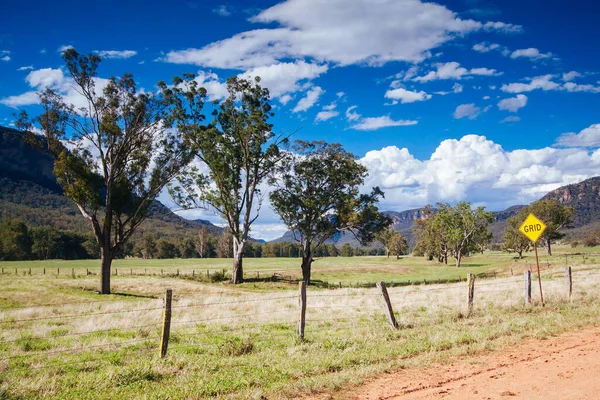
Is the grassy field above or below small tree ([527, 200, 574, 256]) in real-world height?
below

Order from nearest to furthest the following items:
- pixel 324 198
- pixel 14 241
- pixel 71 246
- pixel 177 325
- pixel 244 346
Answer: pixel 244 346 → pixel 177 325 → pixel 324 198 → pixel 14 241 → pixel 71 246

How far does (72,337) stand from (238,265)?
29.3m

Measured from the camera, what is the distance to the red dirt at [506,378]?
678 cm

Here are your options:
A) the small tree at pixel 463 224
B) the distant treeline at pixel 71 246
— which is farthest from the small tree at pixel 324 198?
the distant treeline at pixel 71 246

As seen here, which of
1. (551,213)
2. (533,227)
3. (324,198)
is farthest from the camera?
(551,213)

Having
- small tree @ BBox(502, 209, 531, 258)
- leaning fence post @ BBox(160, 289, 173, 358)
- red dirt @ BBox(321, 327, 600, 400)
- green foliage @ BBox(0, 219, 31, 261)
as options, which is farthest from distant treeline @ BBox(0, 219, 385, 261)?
red dirt @ BBox(321, 327, 600, 400)

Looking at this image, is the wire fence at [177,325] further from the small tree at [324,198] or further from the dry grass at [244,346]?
the small tree at [324,198]

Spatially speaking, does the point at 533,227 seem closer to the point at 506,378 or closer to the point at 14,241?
the point at 506,378

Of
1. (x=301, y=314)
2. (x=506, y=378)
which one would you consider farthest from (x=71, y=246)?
(x=506, y=378)

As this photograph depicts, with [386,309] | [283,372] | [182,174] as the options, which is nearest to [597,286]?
[386,309]

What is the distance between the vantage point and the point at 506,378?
761 cm

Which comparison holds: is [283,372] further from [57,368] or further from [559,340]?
[559,340]

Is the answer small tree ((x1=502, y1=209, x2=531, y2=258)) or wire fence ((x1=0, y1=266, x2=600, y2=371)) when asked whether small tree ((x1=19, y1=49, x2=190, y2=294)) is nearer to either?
wire fence ((x1=0, y1=266, x2=600, y2=371))

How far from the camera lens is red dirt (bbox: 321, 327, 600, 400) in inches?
267
